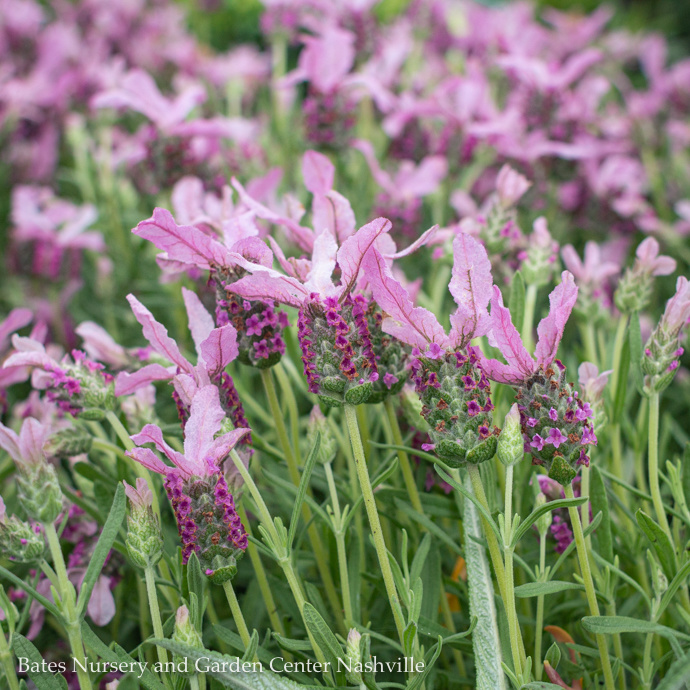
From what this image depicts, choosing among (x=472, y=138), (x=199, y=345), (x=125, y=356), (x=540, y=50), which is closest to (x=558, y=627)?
(x=199, y=345)

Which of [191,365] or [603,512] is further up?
Answer: [191,365]

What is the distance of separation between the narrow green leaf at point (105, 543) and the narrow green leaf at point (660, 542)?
2.00 ft

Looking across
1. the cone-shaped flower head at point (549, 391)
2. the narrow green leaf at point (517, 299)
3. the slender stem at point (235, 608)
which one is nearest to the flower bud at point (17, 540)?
the slender stem at point (235, 608)

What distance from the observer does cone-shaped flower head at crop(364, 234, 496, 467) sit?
749mm

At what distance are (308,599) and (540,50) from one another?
2.16m

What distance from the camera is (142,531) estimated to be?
804mm

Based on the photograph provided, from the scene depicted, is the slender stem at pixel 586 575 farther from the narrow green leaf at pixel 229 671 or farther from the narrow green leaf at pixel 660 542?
the narrow green leaf at pixel 229 671

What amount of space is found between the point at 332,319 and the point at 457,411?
0.16 m

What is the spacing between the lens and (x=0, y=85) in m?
2.30

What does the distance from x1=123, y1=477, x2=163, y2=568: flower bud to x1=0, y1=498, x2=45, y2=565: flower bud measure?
0.12 meters

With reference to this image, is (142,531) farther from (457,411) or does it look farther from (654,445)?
(654,445)

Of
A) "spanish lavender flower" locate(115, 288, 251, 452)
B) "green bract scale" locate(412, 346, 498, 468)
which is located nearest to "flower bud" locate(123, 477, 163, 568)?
"spanish lavender flower" locate(115, 288, 251, 452)

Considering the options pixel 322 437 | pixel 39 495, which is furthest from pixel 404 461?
pixel 39 495

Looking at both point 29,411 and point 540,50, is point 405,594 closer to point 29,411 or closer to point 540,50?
point 29,411
